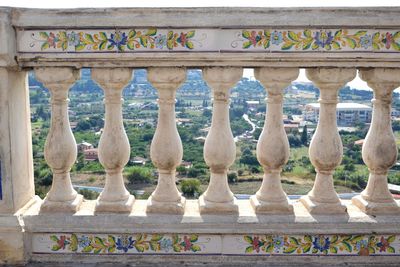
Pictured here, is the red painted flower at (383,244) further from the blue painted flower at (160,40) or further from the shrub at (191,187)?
the shrub at (191,187)

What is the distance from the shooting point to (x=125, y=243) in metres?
3.54

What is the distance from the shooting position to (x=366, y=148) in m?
3.54

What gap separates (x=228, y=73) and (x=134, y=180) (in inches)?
1018

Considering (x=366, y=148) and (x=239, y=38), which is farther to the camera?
(x=366, y=148)

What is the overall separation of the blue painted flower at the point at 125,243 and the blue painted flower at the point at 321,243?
4.53ft

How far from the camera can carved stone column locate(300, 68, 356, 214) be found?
339 cm

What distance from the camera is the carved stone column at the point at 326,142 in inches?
133

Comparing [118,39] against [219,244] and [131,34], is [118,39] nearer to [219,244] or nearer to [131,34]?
[131,34]

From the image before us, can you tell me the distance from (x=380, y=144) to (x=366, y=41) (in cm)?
77

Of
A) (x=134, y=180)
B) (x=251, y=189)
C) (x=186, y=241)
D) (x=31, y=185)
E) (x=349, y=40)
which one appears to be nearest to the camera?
(x=349, y=40)

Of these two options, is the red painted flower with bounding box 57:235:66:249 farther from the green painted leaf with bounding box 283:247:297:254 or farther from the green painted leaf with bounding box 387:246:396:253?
the green painted leaf with bounding box 387:246:396:253

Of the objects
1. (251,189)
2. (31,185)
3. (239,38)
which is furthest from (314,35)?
(251,189)

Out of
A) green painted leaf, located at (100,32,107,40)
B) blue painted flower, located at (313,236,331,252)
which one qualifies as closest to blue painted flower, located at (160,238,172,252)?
blue painted flower, located at (313,236,331,252)

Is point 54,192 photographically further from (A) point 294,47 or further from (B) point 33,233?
(A) point 294,47
